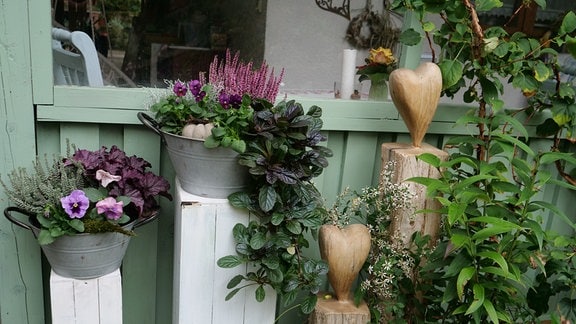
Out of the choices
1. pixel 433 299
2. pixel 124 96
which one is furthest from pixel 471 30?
pixel 124 96

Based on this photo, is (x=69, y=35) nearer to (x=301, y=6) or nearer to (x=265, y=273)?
(x=265, y=273)

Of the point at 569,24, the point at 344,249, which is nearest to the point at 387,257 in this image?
the point at 344,249

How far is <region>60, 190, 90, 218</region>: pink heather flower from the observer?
50.0 inches

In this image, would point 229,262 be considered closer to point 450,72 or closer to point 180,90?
point 180,90

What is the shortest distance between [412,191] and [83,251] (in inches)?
37.6

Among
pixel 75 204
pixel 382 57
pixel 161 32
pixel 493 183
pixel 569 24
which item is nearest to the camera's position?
pixel 75 204

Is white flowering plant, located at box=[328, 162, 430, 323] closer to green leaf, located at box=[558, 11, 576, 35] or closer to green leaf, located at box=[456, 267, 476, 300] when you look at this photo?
green leaf, located at box=[456, 267, 476, 300]

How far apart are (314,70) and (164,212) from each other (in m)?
1.23

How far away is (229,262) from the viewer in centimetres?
137

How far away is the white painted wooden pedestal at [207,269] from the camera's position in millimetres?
1385

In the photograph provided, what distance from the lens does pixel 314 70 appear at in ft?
8.57

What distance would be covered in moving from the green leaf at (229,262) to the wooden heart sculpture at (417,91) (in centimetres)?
68

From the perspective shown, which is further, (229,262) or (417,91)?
(417,91)

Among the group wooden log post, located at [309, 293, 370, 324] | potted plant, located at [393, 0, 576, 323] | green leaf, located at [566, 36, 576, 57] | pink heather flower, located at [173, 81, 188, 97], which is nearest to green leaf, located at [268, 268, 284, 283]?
wooden log post, located at [309, 293, 370, 324]
